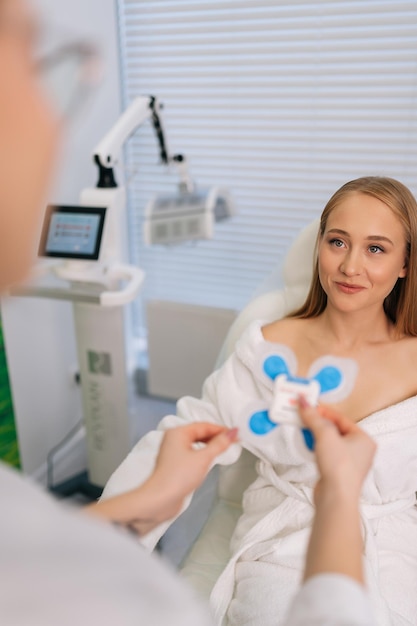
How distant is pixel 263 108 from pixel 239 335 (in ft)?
3.49

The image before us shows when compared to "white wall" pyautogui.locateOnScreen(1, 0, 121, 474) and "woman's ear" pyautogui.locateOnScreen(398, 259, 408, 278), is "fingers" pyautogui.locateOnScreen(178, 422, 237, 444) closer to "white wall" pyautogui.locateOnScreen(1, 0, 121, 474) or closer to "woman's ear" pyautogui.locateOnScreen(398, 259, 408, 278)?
"woman's ear" pyautogui.locateOnScreen(398, 259, 408, 278)

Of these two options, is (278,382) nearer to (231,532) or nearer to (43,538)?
(43,538)

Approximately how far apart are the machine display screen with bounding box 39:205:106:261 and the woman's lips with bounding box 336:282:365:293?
0.70 metres

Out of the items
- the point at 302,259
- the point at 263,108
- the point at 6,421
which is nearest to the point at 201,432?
the point at 302,259

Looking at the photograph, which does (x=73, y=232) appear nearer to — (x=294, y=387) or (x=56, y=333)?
(x=56, y=333)

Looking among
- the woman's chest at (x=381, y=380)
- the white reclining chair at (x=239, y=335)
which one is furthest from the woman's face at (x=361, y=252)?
the white reclining chair at (x=239, y=335)

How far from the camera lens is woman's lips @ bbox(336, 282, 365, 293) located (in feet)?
4.04

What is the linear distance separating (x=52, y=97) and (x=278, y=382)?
1.75 feet

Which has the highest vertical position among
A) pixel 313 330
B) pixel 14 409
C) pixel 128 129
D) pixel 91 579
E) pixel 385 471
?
pixel 128 129

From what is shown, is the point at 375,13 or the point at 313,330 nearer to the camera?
the point at 313,330

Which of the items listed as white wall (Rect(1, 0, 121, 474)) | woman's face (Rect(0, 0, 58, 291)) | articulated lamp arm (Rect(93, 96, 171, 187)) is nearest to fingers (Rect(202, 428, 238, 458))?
woman's face (Rect(0, 0, 58, 291))

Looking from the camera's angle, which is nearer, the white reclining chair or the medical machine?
the white reclining chair

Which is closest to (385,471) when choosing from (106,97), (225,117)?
(225,117)

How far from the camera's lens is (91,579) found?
1.59 feet
